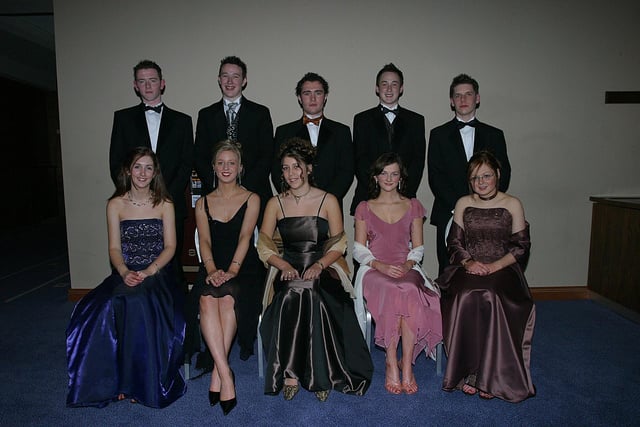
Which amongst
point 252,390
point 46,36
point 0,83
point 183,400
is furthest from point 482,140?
point 0,83

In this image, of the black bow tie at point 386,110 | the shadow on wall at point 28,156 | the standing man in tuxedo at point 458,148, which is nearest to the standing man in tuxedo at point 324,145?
the black bow tie at point 386,110

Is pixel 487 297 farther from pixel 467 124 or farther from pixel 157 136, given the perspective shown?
pixel 157 136

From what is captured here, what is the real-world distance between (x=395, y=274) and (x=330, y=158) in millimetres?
1077

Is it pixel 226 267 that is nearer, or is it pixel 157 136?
pixel 226 267

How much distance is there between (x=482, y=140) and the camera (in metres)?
3.46

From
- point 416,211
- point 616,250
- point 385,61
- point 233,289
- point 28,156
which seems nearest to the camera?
Answer: point 233,289

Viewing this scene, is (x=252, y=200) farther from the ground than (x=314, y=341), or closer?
farther from the ground

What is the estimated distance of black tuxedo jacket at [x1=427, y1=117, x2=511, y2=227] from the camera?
3.42 m

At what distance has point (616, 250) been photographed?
4.11 m

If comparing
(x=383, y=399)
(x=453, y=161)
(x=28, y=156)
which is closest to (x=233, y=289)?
(x=383, y=399)

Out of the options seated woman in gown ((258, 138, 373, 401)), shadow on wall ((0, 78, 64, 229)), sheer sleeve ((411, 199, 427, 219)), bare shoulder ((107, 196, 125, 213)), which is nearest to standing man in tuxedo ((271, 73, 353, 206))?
seated woman in gown ((258, 138, 373, 401))

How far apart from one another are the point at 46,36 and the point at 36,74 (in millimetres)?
2830

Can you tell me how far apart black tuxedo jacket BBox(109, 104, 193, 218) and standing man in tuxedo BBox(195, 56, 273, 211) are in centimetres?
12

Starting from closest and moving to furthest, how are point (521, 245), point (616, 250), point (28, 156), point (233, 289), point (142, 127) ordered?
point (233, 289) → point (521, 245) → point (142, 127) → point (616, 250) → point (28, 156)
